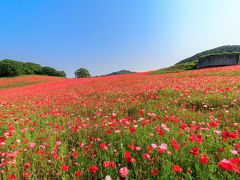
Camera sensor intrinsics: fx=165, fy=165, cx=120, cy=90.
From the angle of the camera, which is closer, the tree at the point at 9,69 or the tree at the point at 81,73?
the tree at the point at 9,69

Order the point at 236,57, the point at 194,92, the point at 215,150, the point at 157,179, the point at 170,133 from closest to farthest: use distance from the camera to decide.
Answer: the point at 157,179 → the point at 215,150 → the point at 170,133 → the point at 194,92 → the point at 236,57

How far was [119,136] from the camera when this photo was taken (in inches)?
120

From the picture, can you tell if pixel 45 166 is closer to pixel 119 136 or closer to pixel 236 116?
pixel 119 136

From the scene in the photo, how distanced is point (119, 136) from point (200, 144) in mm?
1359

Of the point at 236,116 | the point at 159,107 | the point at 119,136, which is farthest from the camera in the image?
the point at 159,107

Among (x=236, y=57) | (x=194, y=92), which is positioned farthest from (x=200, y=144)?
(x=236, y=57)

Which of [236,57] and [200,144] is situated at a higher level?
[236,57]

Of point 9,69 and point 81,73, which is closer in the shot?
point 9,69

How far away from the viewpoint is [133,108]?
207 inches

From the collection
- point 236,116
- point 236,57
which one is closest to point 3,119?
point 236,116

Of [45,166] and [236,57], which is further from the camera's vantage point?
[236,57]

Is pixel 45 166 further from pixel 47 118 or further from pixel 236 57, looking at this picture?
pixel 236 57

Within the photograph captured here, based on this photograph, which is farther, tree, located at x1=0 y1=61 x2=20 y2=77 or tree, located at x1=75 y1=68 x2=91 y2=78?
tree, located at x1=75 y1=68 x2=91 y2=78

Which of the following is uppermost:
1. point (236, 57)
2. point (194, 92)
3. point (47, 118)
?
point (236, 57)
